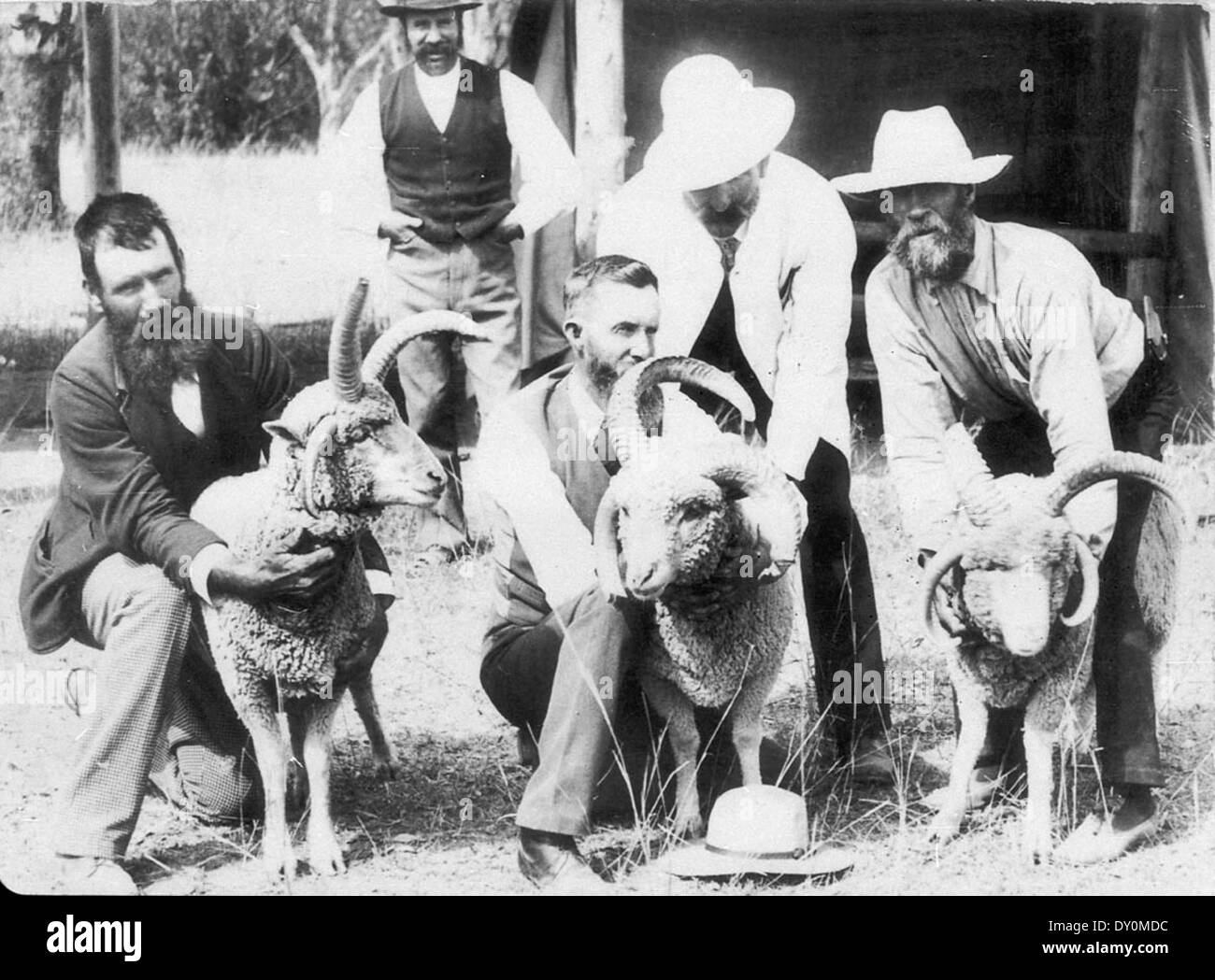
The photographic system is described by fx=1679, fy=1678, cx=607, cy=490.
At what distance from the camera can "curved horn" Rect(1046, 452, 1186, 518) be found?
20.3 ft

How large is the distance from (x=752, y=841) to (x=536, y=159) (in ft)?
8.81

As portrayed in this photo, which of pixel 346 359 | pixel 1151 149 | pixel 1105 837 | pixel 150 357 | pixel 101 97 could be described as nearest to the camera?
pixel 346 359

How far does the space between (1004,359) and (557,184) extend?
1835 millimetres

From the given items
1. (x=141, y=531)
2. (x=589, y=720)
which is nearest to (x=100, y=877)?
(x=141, y=531)

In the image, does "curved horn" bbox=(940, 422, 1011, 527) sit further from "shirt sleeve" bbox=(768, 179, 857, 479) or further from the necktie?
the necktie

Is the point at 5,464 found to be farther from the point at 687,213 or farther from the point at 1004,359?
the point at 1004,359

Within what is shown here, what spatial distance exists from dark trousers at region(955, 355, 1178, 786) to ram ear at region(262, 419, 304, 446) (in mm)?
2582

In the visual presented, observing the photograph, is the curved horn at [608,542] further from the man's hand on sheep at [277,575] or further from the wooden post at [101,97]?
the wooden post at [101,97]

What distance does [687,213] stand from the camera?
6.42m

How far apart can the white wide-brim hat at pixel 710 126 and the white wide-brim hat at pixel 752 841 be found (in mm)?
2320

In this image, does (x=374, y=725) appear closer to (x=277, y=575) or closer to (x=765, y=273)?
(x=277, y=575)

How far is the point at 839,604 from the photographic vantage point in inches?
257

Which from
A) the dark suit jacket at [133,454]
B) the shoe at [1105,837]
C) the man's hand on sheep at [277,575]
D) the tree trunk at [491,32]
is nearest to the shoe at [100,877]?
the dark suit jacket at [133,454]
